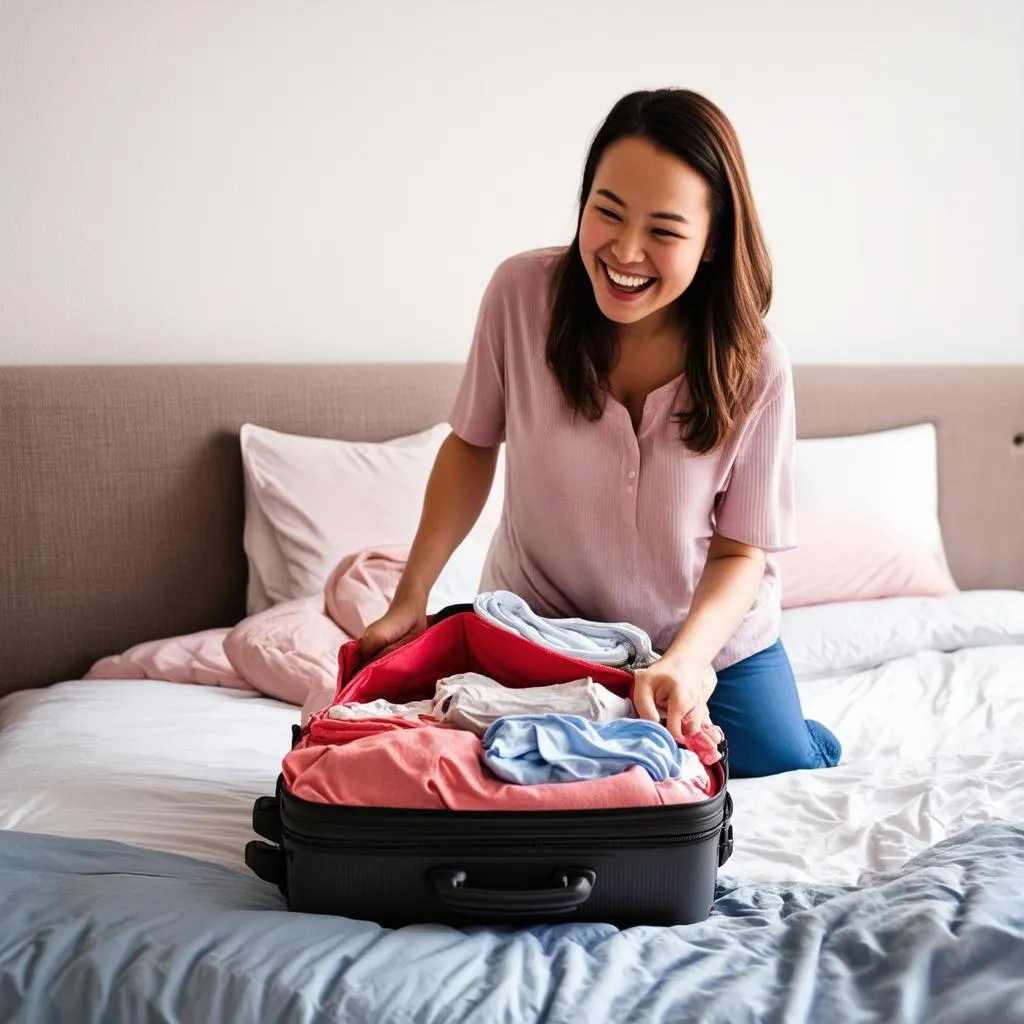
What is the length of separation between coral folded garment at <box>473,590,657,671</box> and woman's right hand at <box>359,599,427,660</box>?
0.11 meters

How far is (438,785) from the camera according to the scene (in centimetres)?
131

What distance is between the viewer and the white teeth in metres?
1.74

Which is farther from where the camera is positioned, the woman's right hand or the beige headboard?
the beige headboard

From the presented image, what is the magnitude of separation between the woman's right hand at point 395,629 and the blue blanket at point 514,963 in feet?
1.31

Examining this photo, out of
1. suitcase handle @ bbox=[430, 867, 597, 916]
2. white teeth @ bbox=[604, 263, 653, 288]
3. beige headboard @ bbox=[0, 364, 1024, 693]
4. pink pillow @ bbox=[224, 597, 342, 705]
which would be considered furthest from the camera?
beige headboard @ bbox=[0, 364, 1024, 693]

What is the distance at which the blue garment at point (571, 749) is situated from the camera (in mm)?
1342

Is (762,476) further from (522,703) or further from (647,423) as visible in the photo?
(522,703)

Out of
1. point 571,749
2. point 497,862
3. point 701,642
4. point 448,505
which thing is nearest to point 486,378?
point 448,505

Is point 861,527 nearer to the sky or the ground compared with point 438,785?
nearer to the ground

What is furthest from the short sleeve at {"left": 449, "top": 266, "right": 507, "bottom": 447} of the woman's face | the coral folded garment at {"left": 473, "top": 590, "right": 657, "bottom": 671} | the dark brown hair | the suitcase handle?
the suitcase handle

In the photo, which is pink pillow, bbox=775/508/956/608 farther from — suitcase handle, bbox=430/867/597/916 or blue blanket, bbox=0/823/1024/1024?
suitcase handle, bbox=430/867/597/916

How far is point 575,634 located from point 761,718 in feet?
1.51

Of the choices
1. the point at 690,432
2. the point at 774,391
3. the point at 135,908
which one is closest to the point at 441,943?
the point at 135,908

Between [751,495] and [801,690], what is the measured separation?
735 millimetres
